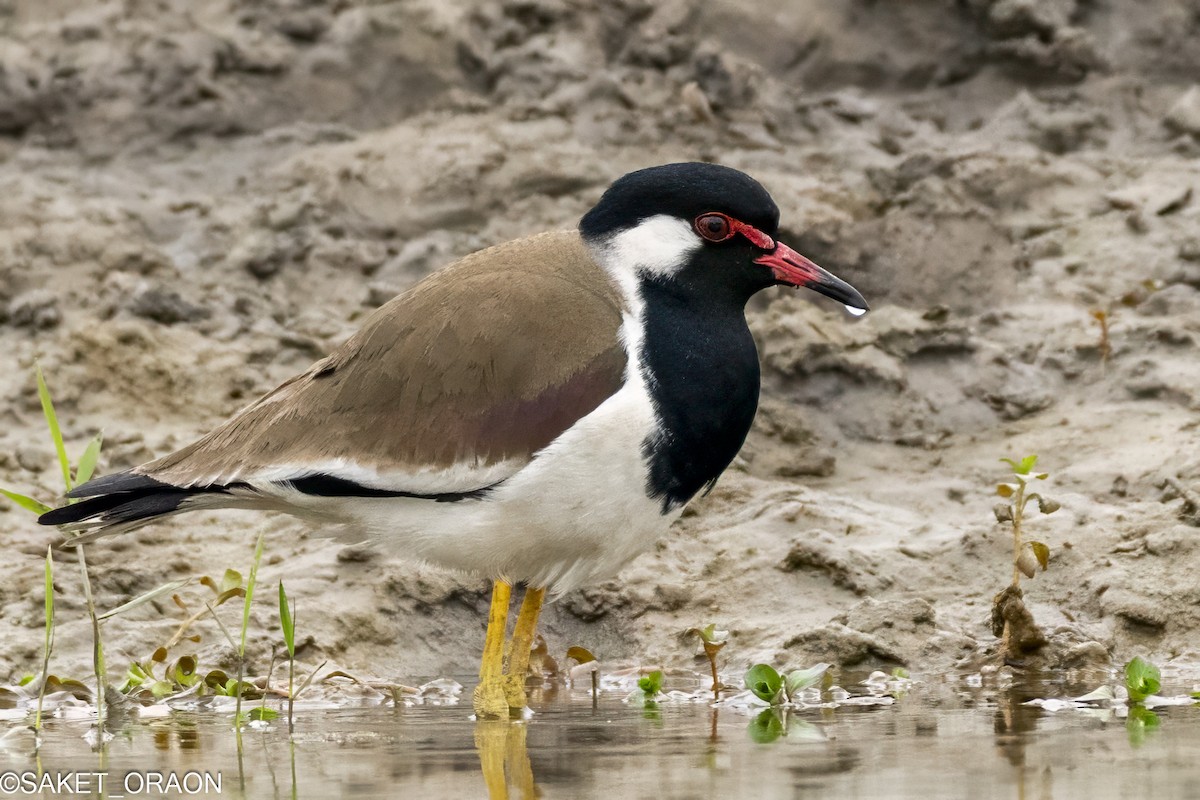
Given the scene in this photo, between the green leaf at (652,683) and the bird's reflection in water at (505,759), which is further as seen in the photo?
the green leaf at (652,683)

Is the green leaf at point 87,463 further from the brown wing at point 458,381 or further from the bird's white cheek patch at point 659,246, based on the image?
the bird's white cheek patch at point 659,246

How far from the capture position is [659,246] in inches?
216

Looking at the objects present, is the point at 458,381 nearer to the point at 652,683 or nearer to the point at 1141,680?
the point at 652,683

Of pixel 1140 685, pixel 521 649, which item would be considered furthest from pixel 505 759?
pixel 1140 685

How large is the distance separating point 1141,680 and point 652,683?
141 centimetres

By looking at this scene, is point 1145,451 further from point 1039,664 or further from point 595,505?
point 595,505

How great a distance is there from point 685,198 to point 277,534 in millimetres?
2398

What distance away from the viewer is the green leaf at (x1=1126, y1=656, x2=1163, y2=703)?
4.93 metres

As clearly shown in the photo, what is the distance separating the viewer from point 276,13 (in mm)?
9680

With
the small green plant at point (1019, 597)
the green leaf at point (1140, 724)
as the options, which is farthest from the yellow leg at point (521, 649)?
the green leaf at point (1140, 724)

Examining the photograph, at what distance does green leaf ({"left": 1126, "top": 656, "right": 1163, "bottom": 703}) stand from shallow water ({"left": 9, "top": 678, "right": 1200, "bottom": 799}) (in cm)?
8

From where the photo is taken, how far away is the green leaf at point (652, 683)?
5.39m

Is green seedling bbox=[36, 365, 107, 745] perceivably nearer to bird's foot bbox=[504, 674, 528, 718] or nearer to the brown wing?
the brown wing

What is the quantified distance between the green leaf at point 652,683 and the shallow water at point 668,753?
0.09 m
